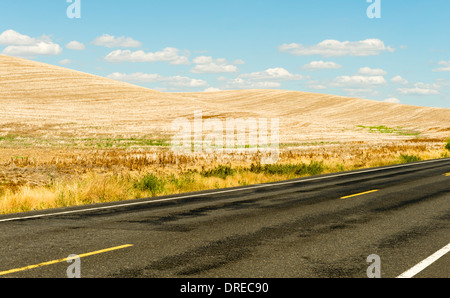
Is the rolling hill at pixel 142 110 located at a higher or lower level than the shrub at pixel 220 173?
higher

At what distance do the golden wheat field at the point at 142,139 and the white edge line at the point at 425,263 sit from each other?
9.00 metres

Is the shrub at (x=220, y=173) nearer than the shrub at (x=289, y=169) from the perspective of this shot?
Yes

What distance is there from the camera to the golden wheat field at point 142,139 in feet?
51.5

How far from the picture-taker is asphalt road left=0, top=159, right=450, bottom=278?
5980mm

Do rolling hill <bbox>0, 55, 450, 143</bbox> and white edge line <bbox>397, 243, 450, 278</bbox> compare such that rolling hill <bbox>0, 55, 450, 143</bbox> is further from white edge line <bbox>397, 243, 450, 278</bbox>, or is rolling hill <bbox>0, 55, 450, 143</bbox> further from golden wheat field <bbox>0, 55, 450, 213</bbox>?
white edge line <bbox>397, 243, 450, 278</bbox>

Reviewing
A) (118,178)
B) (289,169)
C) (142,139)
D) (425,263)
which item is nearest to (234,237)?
(425,263)

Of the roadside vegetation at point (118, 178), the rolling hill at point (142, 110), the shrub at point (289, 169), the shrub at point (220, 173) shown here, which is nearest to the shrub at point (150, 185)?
the roadside vegetation at point (118, 178)

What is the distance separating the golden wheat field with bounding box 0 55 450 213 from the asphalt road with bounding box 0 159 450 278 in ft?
9.43

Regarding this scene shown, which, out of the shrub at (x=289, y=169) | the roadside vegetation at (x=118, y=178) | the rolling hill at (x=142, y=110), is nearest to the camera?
the roadside vegetation at (x=118, y=178)

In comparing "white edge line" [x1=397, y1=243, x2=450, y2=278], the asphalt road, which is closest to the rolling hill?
the asphalt road

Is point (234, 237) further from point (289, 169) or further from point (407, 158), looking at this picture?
point (407, 158)

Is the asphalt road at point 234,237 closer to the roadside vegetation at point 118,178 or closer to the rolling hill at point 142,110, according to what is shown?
the roadside vegetation at point 118,178

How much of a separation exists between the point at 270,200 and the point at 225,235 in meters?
4.71
